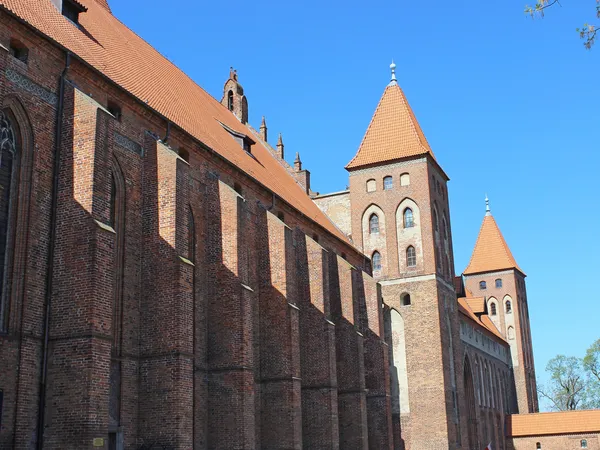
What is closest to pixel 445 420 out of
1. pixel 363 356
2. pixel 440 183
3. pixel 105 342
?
pixel 363 356

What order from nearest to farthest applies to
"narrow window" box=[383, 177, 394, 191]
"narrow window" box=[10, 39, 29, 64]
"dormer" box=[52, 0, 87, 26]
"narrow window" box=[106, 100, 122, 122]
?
1. "narrow window" box=[10, 39, 29, 64]
2. "narrow window" box=[106, 100, 122, 122]
3. "dormer" box=[52, 0, 87, 26]
4. "narrow window" box=[383, 177, 394, 191]

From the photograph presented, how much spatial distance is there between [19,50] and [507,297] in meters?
46.2

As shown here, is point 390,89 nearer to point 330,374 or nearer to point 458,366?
point 458,366

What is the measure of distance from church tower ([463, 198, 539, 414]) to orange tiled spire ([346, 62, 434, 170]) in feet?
76.1

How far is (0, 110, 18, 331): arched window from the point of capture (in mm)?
12914

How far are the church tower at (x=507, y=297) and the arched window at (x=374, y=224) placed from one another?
2476 cm

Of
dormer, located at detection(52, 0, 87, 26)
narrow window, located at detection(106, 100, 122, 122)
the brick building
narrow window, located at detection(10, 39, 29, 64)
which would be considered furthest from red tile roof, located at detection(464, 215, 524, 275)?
narrow window, located at detection(10, 39, 29, 64)

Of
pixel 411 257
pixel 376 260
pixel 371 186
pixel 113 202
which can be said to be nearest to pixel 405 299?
pixel 411 257

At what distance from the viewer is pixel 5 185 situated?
13.4m

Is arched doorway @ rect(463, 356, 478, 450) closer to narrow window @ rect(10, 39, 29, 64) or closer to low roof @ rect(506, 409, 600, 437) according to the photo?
low roof @ rect(506, 409, 600, 437)

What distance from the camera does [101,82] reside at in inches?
643

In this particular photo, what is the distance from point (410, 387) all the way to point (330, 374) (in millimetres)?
8819

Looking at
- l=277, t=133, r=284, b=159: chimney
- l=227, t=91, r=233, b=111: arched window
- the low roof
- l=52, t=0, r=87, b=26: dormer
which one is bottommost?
the low roof

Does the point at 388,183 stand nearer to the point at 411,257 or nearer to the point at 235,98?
the point at 411,257
